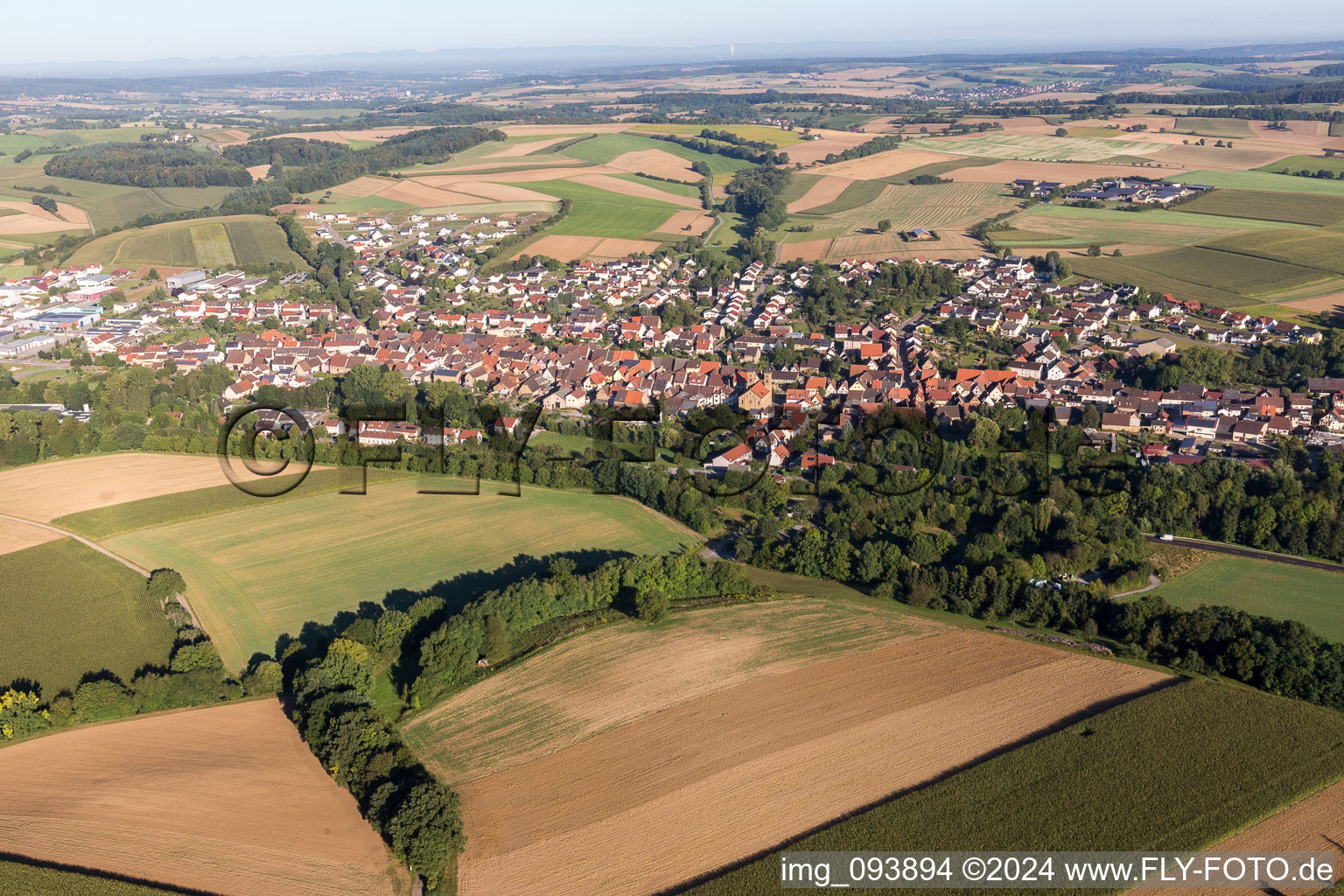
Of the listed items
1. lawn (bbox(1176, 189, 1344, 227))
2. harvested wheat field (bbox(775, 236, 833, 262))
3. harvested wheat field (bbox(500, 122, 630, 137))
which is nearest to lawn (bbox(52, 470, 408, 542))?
harvested wheat field (bbox(775, 236, 833, 262))

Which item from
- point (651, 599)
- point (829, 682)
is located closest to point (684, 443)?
point (651, 599)

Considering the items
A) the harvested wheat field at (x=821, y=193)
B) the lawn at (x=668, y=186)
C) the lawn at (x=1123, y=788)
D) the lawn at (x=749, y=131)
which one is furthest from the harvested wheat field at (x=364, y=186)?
the lawn at (x=1123, y=788)

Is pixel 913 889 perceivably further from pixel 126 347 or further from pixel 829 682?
pixel 126 347

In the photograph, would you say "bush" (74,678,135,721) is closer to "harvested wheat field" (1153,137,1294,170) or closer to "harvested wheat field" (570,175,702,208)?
"harvested wheat field" (570,175,702,208)

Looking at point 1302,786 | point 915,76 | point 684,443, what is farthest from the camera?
point 915,76

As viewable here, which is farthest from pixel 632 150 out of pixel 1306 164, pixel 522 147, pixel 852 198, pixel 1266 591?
pixel 1266 591

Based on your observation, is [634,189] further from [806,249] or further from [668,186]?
[806,249]
